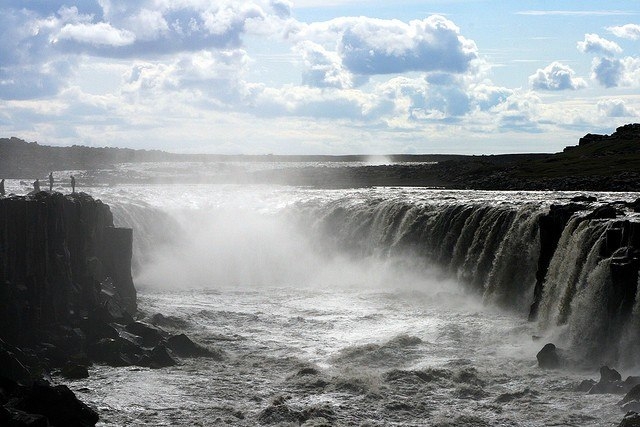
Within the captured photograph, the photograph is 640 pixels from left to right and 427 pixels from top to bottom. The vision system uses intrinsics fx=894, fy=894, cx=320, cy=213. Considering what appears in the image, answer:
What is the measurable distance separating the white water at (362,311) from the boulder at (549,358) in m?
0.45

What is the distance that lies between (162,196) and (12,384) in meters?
55.7

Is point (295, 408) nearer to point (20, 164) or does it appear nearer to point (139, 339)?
point (139, 339)

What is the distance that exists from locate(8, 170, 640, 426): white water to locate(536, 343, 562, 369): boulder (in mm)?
453

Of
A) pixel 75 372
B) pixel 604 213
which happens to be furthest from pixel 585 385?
pixel 75 372

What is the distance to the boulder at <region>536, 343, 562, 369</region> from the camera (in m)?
32.8

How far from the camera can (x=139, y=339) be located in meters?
35.7

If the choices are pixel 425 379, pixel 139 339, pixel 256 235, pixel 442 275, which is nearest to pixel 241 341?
pixel 139 339

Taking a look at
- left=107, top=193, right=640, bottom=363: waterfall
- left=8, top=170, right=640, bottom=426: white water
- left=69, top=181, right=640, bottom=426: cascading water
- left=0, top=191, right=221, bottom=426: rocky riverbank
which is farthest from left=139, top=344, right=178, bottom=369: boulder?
left=107, top=193, right=640, bottom=363: waterfall

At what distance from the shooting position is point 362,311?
4534 centimetres

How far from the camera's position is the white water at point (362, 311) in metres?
28.9

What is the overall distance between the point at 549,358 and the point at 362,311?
13.9 m

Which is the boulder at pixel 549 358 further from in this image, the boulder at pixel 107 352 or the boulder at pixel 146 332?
the boulder at pixel 107 352

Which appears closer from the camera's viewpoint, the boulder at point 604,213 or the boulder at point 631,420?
the boulder at point 631,420

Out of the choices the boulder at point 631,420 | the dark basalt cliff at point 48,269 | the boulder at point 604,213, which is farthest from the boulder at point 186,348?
the boulder at point 604,213
